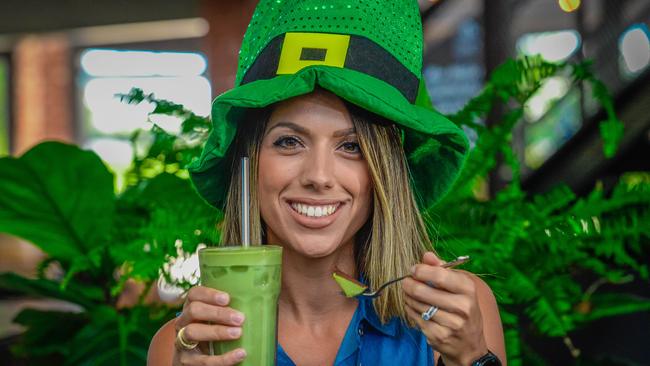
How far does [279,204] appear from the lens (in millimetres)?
1639

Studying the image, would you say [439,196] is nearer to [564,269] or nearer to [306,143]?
[306,143]

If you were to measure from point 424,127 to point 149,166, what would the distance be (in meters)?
1.73

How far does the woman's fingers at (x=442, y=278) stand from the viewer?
1.33m

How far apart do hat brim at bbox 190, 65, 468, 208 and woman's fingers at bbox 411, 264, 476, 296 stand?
0.34m

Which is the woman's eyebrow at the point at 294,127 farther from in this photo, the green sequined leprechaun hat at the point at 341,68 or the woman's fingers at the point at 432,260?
the woman's fingers at the point at 432,260

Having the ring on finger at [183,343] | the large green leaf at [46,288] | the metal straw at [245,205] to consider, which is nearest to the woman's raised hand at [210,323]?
the ring on finger at [183,343]

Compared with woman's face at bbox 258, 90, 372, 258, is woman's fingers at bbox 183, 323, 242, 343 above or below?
below

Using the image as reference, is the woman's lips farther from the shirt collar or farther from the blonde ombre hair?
the shirt collar

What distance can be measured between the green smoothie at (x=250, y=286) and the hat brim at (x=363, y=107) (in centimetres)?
35

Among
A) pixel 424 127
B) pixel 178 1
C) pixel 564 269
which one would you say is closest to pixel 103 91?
pixel 178 1

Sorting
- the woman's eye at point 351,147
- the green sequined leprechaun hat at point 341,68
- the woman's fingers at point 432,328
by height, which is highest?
the green sequined leprechaun hat at point 341,68

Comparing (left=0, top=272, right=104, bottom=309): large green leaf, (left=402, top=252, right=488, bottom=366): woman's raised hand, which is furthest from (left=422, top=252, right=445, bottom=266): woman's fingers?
(left=0, top=272, right=104, bottom=309): large green leaf

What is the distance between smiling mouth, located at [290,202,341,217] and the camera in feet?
5.26

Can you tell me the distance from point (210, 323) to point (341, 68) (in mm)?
567
